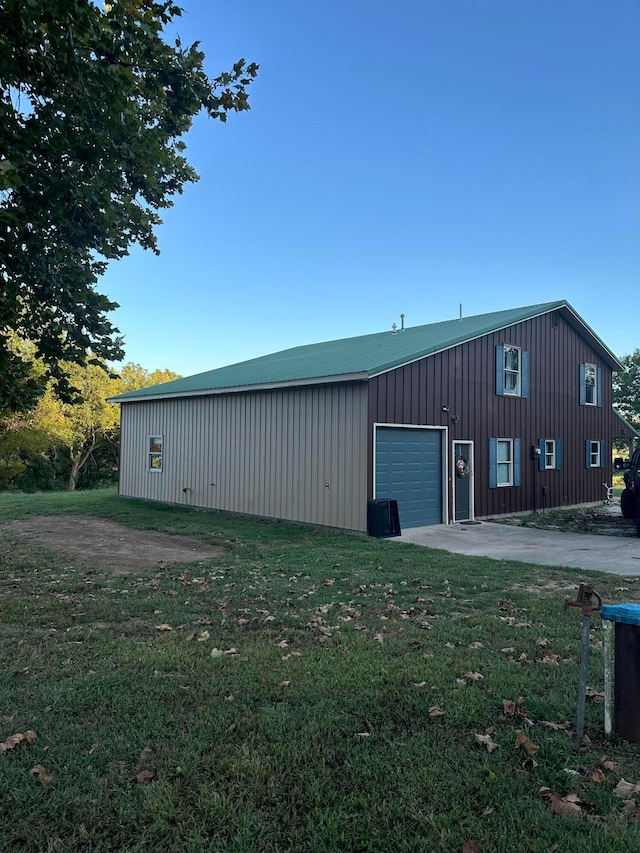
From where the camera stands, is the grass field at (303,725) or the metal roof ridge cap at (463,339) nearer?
the grass field at (303,725)

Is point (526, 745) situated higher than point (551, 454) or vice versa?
point (551, 454)

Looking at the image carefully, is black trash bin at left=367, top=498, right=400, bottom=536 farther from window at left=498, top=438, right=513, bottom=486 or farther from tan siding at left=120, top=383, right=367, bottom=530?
window at left=498, top=438, right=513, bottom=486

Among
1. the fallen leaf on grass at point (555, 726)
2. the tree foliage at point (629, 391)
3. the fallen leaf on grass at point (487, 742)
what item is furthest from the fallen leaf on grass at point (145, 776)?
the tree foliage at point (629, 391)

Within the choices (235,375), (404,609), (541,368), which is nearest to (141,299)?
(235,375)

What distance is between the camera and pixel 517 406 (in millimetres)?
16406

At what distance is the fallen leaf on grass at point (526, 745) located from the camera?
301 cm

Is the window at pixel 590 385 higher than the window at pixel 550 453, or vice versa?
the window at pixel 590 385

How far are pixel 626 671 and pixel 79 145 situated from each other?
5.62 metres

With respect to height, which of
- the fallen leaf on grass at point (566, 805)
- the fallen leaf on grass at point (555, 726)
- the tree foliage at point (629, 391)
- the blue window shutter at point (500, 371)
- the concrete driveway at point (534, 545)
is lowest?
the concrete driveway at point (534, 545)

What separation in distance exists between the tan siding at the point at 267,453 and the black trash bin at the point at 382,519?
22 cm

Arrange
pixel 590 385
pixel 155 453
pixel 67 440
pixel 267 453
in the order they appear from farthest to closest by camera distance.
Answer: pixel 67 440, pixel 590 385, pixel 155 453, pixel 267 453

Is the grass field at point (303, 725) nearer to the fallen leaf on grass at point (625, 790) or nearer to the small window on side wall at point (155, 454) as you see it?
the fallen leaf on grass at point (625, 790)

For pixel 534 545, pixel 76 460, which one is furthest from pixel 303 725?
pixel 76 460

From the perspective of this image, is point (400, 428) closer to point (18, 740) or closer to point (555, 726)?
point (555, 726)
